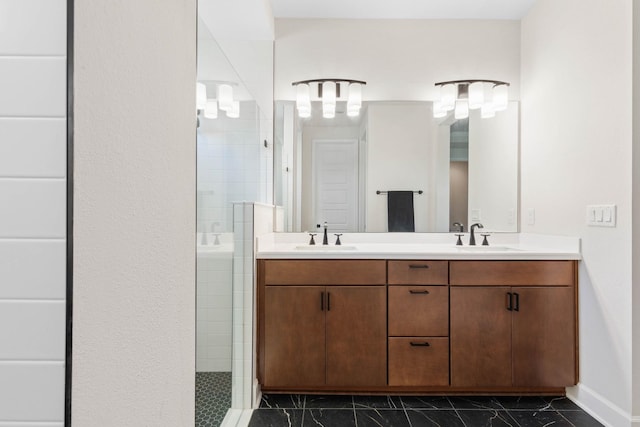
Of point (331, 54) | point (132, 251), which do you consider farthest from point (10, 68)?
point (331, 54)

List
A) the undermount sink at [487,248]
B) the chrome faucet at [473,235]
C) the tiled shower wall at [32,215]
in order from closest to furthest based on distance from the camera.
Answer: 1. the tiled shower wall at [32,215]
2. the undermount sink at [487,248]
3. the chrome faucet at [473,235]

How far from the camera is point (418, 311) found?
7.25 feet

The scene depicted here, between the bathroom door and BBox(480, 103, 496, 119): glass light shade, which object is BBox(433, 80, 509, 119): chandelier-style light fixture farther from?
the bathroom door

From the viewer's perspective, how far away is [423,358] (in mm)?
2197

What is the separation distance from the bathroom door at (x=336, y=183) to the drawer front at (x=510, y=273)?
0.85 metres

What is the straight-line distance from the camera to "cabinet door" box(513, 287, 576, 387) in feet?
7.17

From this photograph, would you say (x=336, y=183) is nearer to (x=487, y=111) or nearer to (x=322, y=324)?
(x=322, y=324)

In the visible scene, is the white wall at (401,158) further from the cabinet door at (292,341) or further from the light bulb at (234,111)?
the light bulb at (234,111)

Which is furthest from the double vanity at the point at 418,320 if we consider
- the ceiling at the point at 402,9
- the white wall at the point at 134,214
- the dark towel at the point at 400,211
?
the ceiling at the point at 402,9

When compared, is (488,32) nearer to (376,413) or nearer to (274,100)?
(274,100)

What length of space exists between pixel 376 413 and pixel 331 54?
2.35 m

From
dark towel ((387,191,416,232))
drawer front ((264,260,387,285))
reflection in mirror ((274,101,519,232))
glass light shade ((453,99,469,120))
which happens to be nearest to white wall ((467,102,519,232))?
reflection in mirror ((274,101,519,232))

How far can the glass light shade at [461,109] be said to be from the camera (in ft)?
9.19

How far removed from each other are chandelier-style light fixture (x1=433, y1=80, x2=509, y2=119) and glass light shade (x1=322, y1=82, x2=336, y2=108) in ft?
2.42
